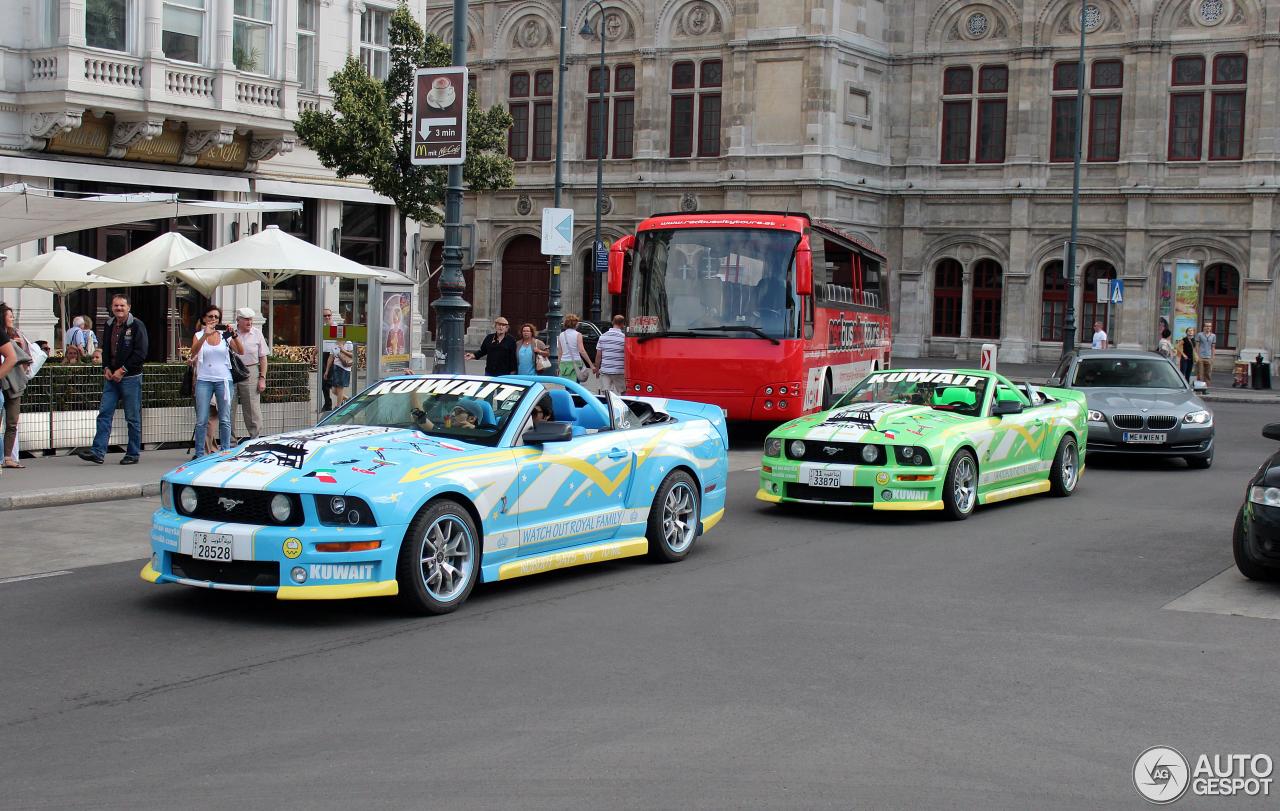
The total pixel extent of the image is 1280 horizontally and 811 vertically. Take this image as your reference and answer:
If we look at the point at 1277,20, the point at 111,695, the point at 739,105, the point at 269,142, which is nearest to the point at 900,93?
the point at 739,105

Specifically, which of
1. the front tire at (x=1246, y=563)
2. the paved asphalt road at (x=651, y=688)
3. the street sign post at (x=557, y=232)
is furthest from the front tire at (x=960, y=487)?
the street sign post at (x=557, y=232)

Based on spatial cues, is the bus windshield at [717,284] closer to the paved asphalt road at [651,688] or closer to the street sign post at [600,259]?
the paved asphalt road at [651,688]

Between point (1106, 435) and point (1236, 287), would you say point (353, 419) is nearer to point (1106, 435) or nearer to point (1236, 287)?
point (1106, 435)

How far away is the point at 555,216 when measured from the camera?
72.8 feet

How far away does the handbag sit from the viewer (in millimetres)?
17531

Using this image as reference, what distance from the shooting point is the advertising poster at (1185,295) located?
4688cm

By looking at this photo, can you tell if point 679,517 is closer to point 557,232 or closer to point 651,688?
point 651,688

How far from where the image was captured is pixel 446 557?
8836 millimetres

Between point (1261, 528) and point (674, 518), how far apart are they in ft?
13.4

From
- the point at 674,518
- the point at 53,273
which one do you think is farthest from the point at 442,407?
the point at 53,273

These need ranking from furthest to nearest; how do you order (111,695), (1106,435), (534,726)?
(1106,435) < (111,695) < (534,726)

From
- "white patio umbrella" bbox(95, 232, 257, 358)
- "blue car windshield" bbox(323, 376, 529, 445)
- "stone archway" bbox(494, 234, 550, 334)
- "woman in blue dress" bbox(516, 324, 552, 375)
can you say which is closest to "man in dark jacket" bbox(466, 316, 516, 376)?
"woman in blue dress" bbox(516, 324, 552, 375)

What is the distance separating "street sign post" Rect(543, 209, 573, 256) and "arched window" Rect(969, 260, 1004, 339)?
31364 mm

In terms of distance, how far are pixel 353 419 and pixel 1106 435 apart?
38.4ft
